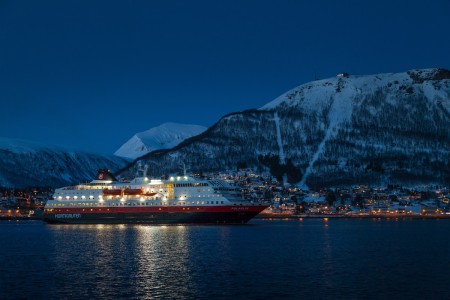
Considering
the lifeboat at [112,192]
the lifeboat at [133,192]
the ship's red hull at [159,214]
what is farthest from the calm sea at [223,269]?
the lifeboat at [112,192]

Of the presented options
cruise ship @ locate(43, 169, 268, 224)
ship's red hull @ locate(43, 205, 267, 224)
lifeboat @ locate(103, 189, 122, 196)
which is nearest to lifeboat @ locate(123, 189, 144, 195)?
cruise ship @ locate(43, 169, 268, 224)

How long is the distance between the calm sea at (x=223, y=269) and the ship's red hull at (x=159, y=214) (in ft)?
125

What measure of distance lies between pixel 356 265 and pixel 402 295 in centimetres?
1580

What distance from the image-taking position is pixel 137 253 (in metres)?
70.0

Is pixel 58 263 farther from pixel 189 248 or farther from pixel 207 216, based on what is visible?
pixel 207 216

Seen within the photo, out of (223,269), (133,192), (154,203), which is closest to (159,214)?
(154,203)

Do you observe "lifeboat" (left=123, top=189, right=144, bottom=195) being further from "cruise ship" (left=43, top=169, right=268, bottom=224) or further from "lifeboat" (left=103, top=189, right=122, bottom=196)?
"lifeboat" (left=103, top=189, right=122, bottom=196)

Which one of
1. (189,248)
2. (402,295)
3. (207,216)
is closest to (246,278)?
(402,295)

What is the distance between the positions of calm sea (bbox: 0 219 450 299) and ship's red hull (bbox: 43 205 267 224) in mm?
38018

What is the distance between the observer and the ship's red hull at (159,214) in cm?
12494

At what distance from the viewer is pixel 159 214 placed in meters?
128

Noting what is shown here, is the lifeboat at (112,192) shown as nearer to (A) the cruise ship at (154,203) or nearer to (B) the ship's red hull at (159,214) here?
(A) the cruise ship at (154,203)

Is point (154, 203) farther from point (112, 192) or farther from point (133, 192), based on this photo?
point (112, 192)

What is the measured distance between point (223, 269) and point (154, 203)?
242 ft
